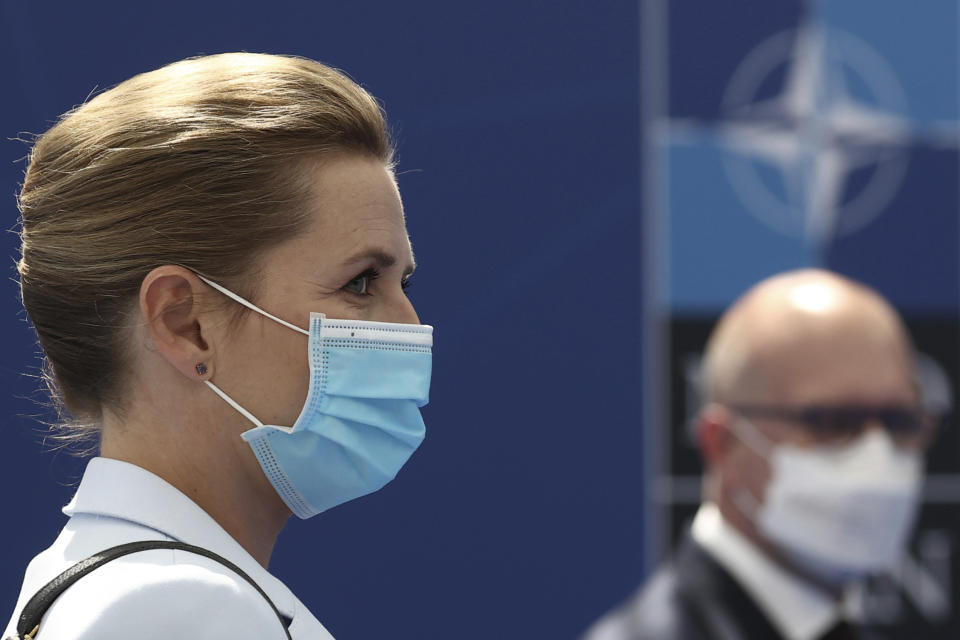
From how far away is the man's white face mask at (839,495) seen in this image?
3254 mm

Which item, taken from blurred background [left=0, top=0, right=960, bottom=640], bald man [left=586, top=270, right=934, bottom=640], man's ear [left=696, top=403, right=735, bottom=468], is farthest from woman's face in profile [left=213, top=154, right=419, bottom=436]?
man's ear [left=696, top=403, right=735, bottom=468]

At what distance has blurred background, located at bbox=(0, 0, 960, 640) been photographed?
10.1 feet

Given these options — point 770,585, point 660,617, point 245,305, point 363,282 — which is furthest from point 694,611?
point 245,305

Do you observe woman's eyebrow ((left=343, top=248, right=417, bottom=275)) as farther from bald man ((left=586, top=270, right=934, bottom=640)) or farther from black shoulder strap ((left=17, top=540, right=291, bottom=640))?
bald man ((left=586, top=270, right=934, bottom=640))

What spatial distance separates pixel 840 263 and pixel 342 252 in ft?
9.02

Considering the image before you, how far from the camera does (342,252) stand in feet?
4.34

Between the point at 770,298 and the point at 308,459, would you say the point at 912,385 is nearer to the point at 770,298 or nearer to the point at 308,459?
the point at 770,298

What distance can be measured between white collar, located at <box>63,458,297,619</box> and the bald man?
2.02 metres

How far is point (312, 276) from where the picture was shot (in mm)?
1328

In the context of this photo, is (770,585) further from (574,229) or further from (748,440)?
(574,229)

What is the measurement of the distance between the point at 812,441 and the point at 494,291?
94 centimetres

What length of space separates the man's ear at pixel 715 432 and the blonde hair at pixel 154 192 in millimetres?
2193

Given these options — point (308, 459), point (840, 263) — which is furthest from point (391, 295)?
point (840, 263)

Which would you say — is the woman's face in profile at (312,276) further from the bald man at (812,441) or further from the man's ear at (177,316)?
the bald man at (812,441)
